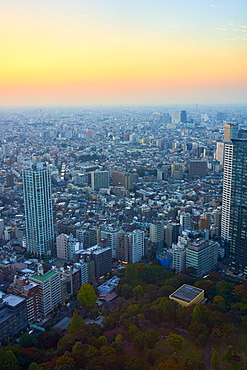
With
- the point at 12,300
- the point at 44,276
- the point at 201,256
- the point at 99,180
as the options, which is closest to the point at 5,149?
the point at 99,180

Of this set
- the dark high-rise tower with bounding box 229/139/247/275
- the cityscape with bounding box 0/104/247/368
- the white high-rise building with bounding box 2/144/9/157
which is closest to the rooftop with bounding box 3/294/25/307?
the cityscape with bounding box 0/104/247/368

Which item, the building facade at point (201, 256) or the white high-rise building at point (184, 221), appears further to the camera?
the white high-rise building at point (184, 221)

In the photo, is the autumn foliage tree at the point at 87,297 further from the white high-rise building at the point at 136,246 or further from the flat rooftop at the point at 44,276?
the white high-rise building at the point at 136,246

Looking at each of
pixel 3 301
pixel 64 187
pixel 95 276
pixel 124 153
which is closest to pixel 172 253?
pixel 95 276

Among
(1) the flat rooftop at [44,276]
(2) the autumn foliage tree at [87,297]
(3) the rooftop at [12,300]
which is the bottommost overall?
(2) the autumn foliage tree at [87,297]

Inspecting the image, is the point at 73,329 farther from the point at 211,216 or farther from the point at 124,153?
the point at 124,153

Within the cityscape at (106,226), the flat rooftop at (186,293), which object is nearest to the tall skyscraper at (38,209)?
the cityscape at (106,226)
